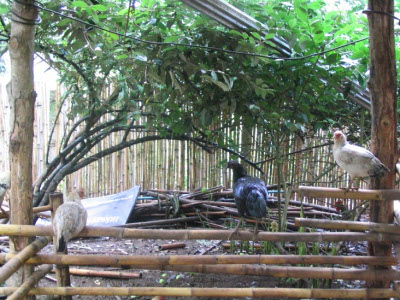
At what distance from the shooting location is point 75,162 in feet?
15.0

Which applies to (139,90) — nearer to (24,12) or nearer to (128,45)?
(128,45)

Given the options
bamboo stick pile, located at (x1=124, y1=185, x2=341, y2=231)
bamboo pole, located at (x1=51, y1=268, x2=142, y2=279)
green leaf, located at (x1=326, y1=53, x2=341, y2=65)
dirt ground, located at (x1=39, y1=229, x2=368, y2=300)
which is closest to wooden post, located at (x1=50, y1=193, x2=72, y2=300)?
dirt ground, located at (x1=39, y1=229, x2=368, y2=300)

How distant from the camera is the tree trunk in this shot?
2.37 m

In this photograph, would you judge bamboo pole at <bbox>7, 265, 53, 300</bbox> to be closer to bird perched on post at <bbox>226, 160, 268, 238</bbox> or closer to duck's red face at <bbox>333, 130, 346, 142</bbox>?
bird perched on post at <bbox>226, 160, 268, 238</bbox>

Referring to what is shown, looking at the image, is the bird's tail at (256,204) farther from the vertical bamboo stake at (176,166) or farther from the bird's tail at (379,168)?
the vertical bamboo stake at (176,166)

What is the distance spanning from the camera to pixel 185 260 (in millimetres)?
2445

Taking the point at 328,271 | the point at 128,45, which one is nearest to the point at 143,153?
the point at 128,45

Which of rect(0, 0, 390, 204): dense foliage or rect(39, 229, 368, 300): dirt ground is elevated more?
rect(0, 0, 390, 204): dense foliage

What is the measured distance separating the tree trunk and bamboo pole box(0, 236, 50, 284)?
0.40ft

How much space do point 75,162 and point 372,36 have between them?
3.52 m

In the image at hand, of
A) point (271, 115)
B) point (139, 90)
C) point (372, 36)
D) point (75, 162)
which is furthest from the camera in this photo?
point (75, 162)

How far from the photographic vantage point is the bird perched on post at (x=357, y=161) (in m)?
2.29

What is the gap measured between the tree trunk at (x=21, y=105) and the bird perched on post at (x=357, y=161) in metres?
2.03

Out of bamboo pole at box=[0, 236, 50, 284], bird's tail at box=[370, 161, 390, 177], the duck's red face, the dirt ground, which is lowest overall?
the dirt ground
